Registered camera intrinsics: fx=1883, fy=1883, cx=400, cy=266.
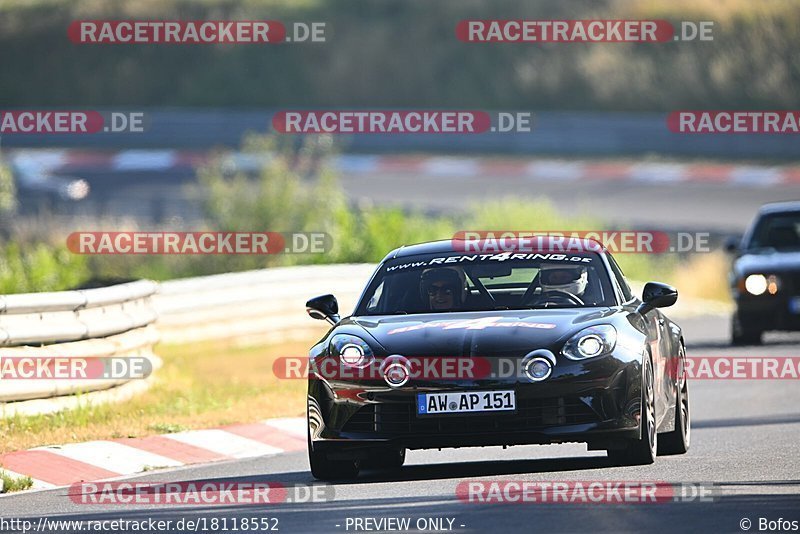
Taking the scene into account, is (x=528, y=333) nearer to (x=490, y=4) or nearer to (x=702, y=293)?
(x=702, y=293)

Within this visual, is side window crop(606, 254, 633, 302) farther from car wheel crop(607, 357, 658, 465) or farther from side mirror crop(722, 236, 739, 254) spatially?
side mirror crop(722, 236, 739, 254)

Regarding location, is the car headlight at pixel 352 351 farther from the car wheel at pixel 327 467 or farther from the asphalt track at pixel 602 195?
the asphalt track at pixel 602 195

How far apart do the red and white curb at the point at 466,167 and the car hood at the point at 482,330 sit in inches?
1078

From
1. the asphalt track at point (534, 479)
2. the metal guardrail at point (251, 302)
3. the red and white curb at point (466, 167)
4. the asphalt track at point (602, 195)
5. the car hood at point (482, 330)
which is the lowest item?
the asphalt track at point (534, 479)

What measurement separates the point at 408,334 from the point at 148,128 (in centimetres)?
3448

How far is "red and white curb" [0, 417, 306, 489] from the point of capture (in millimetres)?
11570

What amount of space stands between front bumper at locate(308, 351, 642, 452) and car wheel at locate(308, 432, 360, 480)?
39 cm

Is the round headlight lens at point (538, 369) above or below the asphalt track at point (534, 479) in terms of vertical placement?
above

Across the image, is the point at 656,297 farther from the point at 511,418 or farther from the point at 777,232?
the point at 777,232

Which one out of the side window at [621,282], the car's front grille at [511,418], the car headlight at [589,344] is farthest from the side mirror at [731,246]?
the car's front grille at [511,418]

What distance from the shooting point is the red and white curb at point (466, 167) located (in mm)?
38594

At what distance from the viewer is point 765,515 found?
848cm

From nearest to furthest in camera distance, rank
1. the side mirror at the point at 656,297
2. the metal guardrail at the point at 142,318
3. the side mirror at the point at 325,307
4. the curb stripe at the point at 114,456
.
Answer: the side mirror at the point at 656,297
the side mirror at the point at 325,307
the curb stripe at the point at 114,456
the metal guardrail at the point at 142,318

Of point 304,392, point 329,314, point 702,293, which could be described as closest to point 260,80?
point 702,293
